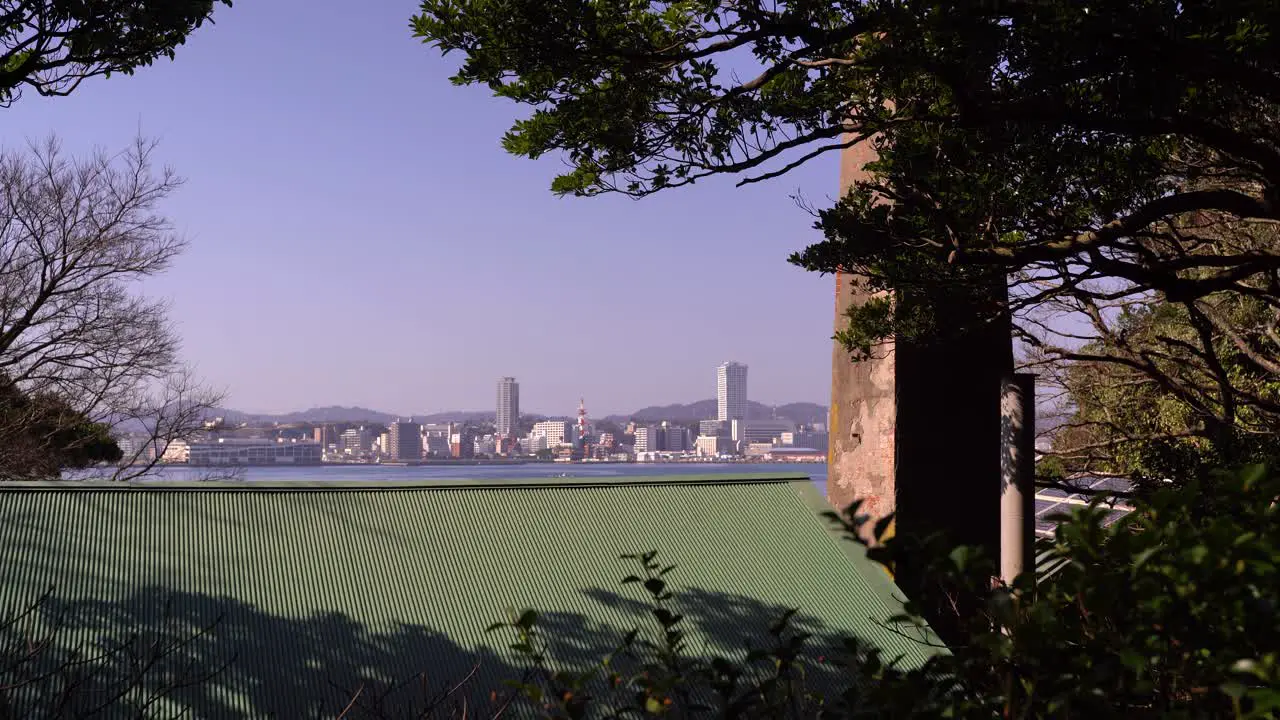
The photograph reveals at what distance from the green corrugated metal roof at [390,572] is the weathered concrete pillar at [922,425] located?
258cm

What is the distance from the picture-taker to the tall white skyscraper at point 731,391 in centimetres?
17112

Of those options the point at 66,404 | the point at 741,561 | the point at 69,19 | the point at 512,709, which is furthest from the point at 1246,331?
the point at 66,404

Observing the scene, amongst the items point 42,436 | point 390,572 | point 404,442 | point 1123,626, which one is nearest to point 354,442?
point 404,442

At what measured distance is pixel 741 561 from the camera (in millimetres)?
7805

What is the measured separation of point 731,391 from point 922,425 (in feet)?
538

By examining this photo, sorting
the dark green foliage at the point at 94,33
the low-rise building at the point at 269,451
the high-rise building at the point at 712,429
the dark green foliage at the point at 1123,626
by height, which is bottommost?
the low-rise building at the point at 269,451

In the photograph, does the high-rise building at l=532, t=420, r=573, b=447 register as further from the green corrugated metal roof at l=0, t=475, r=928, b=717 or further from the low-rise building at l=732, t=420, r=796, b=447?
the green corrugated metal roof at l=0, t=475, r=928, b=717

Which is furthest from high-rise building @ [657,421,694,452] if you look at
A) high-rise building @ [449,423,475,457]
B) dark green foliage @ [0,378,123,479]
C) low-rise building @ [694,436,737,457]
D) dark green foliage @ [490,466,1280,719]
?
dark green foliage @ [490,466,1280,719]

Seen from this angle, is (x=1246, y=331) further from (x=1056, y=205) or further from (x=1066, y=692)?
(x=1066, y=692)

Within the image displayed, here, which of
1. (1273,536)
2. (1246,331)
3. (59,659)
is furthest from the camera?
(1246,331)

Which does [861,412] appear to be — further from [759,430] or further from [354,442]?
[759,430]

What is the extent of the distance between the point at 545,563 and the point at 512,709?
1.49 metres

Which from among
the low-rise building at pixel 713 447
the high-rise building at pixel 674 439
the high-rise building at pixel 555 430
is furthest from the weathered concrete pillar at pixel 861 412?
the high-rise building at pixel 555 430

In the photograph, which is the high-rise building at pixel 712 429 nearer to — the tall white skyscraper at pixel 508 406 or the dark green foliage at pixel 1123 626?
the tall white skyscraper at pixel 508 406
